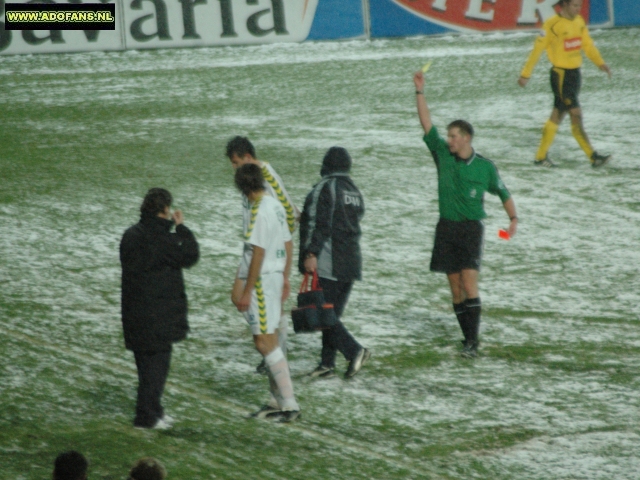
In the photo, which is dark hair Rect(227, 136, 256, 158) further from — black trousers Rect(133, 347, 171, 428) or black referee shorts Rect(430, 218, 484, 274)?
black referee shorts Rect(430, 218, 484, 274)

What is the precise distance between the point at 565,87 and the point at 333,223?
723 centimetres

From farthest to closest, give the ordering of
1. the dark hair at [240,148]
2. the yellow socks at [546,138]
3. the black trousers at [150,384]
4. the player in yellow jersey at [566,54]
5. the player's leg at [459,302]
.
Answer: the yellow socks at [546,138], the player in yellow jersey at [566,54], the player's leg at [459,302], the dark hair at [240,148], the black trousers at [150,384]

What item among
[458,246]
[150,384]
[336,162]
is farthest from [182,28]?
[150,384]

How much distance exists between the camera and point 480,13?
21.0 metres

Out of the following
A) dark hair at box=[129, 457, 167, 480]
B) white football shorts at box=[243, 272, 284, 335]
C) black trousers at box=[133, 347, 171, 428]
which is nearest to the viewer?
dark hair at box=[129, 457, 167, 480]

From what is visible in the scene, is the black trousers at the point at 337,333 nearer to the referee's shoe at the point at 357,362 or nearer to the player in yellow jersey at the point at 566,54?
the referee's shoe at the point at 357,362

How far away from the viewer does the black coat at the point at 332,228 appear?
709 cm

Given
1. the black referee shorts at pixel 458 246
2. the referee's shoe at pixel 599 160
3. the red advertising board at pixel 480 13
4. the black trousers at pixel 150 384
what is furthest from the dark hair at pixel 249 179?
the red advertising board at pixel 480 13

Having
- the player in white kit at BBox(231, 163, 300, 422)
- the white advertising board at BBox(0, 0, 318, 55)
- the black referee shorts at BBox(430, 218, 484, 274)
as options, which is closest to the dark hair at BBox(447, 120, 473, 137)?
the black referee shorts at BBox(430, 218, 484, 274)

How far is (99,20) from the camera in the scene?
2000 cm

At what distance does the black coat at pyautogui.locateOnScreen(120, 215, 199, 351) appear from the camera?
5.98 m

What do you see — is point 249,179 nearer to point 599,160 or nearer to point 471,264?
point 471,264

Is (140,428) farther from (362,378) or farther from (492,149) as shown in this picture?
(492,149)

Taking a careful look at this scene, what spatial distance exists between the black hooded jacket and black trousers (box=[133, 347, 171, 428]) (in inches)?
53.6
